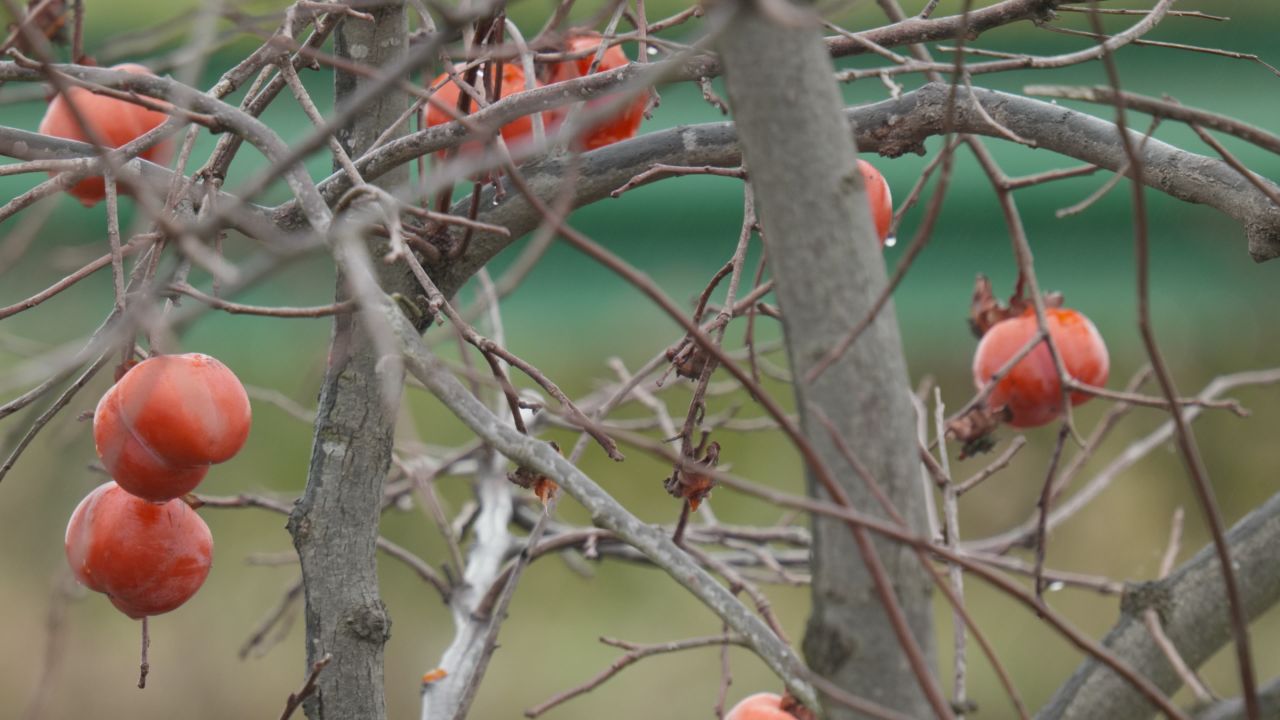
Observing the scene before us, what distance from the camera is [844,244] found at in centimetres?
37

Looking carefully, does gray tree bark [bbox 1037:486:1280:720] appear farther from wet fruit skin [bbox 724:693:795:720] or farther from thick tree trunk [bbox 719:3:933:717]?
thick tree trunk [bbox 719:3:933:717]

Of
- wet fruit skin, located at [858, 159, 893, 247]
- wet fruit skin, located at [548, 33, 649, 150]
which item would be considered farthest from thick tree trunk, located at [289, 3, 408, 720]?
wet fruit skin, located at [858, 159, 893, 247]

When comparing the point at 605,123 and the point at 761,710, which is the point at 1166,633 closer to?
the point at 761,710

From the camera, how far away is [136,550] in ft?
2.11

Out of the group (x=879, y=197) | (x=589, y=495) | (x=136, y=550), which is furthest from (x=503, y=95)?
(x=589, y=495)

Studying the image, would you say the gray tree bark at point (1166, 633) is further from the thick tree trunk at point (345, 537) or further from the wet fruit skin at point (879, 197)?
the thick tree trunk at point (345, 537)

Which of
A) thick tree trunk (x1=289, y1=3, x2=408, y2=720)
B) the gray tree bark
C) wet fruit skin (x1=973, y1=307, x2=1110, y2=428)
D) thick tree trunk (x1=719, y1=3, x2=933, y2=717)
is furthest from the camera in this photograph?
wet fruit skin (x1=973, y1=307, x2=1110, y2=428)

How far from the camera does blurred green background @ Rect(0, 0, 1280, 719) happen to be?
4.67 ft

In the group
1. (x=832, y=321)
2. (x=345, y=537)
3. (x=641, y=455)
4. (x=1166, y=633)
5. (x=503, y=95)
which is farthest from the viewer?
(x=641, y=455)

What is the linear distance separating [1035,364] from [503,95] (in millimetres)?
401

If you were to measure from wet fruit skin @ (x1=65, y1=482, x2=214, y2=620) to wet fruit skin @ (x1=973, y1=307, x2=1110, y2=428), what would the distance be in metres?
0.52

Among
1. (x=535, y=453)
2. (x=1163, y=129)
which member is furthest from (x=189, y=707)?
(x=1163, y=129)

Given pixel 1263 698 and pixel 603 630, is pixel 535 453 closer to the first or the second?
pixel 1263 698

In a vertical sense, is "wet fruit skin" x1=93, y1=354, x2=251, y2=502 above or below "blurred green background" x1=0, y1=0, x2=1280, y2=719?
below
